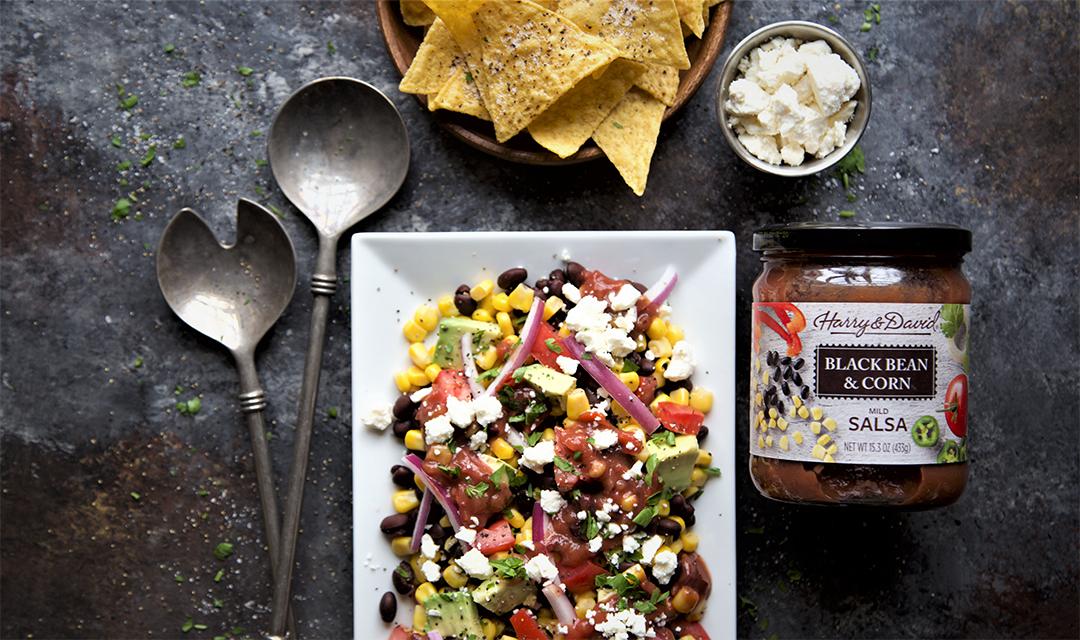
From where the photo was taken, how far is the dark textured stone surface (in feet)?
7.69

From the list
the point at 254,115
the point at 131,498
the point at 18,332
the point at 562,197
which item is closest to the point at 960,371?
the point at 562,197

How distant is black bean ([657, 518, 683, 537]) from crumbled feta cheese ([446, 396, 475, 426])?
508 mm

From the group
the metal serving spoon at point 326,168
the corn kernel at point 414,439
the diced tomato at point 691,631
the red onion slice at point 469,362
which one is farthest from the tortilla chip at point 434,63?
the diced tomato at point 691,631

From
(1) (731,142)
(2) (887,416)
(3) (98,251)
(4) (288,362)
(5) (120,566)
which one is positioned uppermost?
(1) (731,142)

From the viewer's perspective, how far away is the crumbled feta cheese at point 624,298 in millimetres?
2119

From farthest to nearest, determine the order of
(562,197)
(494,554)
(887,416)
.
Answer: (562,197) < (494,554) < (887,416)

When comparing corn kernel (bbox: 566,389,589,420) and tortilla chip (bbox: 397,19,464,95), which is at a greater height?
tortilla chip (bbox: 397,19,464,95)

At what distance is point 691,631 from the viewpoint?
7.10 feet

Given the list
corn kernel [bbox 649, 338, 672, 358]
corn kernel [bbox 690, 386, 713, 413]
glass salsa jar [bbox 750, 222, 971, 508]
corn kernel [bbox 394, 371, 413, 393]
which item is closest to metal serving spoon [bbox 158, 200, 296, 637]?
corn kernel [bbox 394, 371, 413, 393]

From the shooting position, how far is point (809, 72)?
83.6 inches

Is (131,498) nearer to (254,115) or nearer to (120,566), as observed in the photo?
(120,566)

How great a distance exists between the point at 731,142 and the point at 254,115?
48.0 inches

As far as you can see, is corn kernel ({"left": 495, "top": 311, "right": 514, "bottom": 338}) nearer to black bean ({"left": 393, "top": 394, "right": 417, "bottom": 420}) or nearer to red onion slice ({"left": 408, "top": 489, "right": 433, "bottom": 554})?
black bean ({"left": 393, "top": 394, "right": 417, "bottom": 420})

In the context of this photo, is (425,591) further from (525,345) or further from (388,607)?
(525,345)
